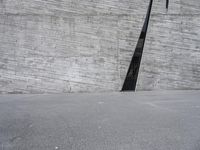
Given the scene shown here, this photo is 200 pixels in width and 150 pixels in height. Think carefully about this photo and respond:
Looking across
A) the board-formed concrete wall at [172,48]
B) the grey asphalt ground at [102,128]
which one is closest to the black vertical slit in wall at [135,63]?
the board-formed concrete wall at [172,48]

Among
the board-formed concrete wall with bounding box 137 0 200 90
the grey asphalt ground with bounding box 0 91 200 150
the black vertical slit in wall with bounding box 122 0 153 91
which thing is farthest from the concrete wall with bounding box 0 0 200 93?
the grey asphalt ground with bounding box 0 91 200 150

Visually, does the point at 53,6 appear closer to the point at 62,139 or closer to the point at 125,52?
the point at 125,52

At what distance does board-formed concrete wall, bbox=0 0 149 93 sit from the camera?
7.88 meters

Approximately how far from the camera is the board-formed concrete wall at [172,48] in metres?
7.93

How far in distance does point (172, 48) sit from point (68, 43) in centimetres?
387

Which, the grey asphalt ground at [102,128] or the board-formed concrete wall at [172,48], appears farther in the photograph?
the board-formed concrete wall at [172,48]

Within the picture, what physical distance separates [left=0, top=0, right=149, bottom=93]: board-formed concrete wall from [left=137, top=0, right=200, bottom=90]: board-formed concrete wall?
0.62 metres

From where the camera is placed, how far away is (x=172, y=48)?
7.95m

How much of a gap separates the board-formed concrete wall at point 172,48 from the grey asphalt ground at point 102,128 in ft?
9.75

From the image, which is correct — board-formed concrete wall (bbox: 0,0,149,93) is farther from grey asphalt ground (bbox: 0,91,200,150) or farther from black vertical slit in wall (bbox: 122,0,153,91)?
grey asphalt ground (bbox: 0,91,200,150)

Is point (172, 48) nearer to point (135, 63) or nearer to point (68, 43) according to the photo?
point (135, 63)

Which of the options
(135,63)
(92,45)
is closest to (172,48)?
(135,63)

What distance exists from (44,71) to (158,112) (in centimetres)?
483

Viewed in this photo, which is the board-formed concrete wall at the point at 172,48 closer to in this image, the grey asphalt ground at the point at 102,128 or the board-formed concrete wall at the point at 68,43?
the board-formed concrete wall at the point at 68,43
